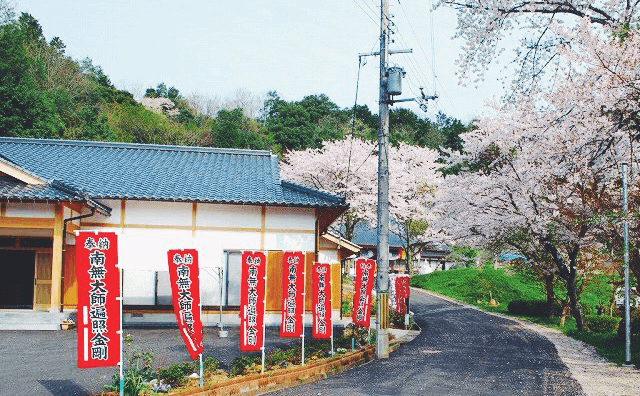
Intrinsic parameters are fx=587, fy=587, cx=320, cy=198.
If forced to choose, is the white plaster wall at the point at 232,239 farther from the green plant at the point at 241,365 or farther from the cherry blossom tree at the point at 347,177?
the cherry blossom tree at the point at 347,177

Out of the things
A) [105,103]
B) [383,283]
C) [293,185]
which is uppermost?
[105,103]

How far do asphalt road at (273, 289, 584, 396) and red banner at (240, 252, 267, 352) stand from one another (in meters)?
1.22

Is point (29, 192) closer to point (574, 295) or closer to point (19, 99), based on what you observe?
point (574, 295)

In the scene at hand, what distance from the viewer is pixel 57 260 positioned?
1457cm

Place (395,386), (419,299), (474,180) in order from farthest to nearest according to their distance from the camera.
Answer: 1. (419,299)
2. (474,180)
3. (395,386)

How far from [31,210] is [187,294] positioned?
783cm

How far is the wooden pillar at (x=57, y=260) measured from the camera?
1451 cm

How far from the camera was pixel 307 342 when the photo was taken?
45.6 ft

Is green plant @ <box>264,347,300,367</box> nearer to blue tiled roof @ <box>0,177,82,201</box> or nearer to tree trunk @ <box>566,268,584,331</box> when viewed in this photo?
blue tiled roof @ <box>0,177,82,201</box>

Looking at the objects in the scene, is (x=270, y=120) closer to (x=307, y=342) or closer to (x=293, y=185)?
(x=293, y=185)

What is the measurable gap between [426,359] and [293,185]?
22.2 ft

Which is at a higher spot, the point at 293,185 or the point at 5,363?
the point at 293,185

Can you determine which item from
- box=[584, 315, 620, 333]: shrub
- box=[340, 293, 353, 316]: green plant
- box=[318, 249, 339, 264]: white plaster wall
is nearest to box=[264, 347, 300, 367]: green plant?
box=[340, 293, 353, 316]: green plant

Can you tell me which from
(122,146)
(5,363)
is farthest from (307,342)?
(122,146)
